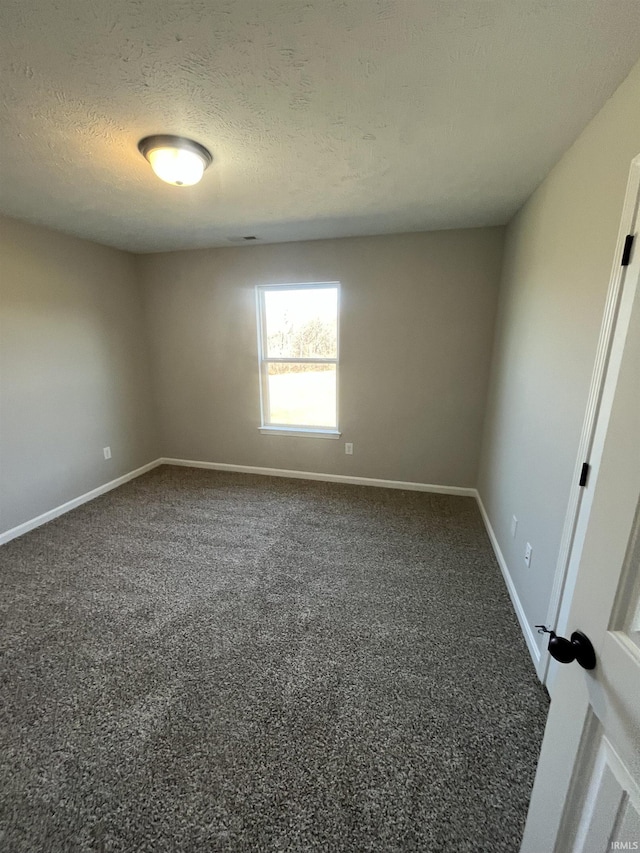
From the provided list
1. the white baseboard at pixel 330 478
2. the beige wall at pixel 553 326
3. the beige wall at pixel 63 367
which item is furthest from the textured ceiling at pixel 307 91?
the white baseboard at pixel 330 478

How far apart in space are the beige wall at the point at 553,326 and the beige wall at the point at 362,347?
0.57 m

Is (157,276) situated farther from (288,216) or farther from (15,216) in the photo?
(288,216)

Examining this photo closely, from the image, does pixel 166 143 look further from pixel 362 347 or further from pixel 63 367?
pixel 63 367

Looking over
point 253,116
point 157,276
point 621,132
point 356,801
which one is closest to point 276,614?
point 356,801

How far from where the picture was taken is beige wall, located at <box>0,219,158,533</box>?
269 cm

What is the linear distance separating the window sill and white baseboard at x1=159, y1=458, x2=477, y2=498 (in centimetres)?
43

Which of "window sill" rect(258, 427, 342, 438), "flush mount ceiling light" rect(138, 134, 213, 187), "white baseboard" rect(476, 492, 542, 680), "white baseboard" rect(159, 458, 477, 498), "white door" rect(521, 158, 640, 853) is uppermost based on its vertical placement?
"flush mount ceiling light" rect(138, 134, 213, 187)

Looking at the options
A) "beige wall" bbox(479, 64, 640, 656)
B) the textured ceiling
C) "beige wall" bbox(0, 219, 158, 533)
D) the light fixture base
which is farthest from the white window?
the light fixture base

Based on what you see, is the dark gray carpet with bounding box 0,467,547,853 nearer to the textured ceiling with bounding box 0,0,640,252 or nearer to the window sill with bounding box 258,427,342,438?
the window sill with bounding box 258,427,342,438

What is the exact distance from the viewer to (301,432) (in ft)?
12.4

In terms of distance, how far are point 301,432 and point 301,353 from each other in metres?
0.84

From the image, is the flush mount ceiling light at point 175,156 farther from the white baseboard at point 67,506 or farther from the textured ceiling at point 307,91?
the white baseboard at point 67,506

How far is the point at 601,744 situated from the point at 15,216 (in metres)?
3.98

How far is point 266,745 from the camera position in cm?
135
